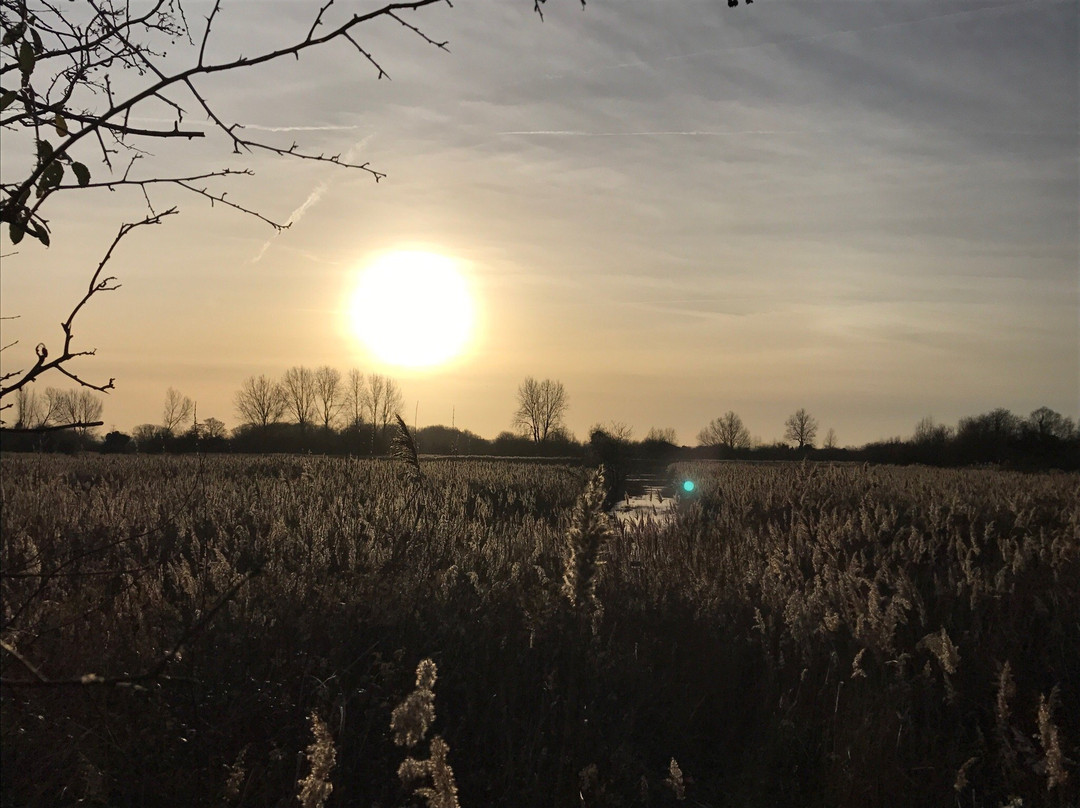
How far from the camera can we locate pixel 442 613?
16.8ft

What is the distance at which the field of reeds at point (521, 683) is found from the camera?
11.8 ft

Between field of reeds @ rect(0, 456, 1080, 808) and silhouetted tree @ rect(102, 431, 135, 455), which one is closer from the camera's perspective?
field of reeds @ rect(0, 456, 1080, 808)

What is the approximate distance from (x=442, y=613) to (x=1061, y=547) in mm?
5372

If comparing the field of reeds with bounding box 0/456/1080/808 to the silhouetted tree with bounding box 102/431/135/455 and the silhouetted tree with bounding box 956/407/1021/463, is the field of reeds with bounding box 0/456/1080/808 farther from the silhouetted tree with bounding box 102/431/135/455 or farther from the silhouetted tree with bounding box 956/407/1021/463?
the silhouetted tree with bounding box 956/407/1021/463

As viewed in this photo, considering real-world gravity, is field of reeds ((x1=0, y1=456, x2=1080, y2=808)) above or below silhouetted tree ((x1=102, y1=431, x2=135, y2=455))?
below

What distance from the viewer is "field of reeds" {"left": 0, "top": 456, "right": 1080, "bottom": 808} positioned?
3607mm

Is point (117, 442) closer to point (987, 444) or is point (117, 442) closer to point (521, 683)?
point (521, 683)

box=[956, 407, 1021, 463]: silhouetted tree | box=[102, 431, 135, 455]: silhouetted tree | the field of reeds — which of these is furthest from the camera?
box=[956, 407, 1021, 463]: silhouetted tree

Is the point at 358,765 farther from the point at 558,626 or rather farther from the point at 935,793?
the point at 935,793

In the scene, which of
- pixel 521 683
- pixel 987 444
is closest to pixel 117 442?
pixel 521 683

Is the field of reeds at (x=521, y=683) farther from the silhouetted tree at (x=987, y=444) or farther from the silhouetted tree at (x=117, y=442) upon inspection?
the silhouetted tree at (x=987, y=444)

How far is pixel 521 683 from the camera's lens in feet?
15.5

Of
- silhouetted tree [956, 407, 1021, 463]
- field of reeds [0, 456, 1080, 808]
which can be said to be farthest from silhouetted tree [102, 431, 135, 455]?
silhouetted tree [956, 407, 1021, 463]

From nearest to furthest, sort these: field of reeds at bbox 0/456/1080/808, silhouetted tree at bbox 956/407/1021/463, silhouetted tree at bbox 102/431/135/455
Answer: field of reeds at bbox 0/456/1080/808, silhouetted tree at bbox 102/431/135/455, silhouetted tree at bbox 956/407/1021/463
